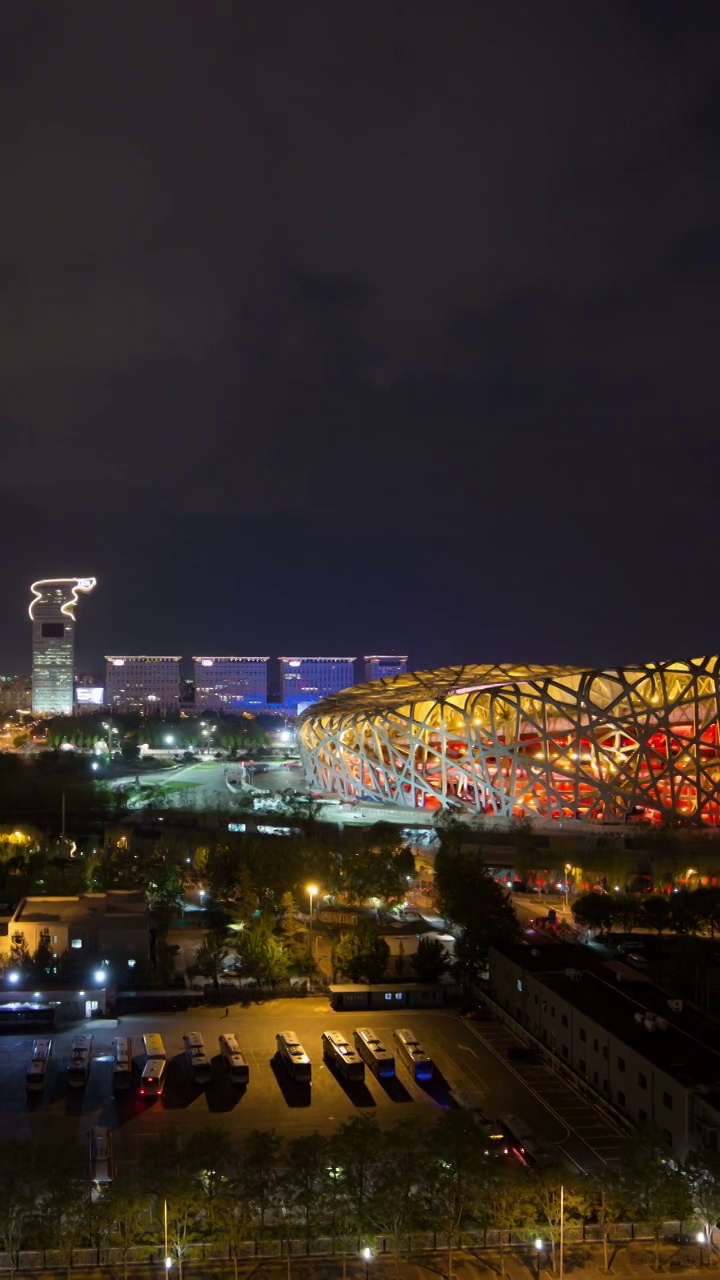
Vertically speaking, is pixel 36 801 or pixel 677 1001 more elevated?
pixel 36 801

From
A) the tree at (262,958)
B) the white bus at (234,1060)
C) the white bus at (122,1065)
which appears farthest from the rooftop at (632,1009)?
the white bus at (122,1065)

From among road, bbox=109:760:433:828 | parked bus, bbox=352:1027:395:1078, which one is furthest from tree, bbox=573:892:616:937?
road, bbox=109:760:433:828

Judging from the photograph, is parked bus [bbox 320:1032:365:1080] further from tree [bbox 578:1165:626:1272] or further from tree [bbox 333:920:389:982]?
tree [bbox 578:1165:626:1272]

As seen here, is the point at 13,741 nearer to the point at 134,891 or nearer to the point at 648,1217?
the point at 134,891

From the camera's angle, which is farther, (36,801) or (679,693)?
(36,801)

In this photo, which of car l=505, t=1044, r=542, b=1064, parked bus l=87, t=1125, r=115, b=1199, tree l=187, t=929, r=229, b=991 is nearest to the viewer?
parked bus l=87, t=1125, r=115, b=1199

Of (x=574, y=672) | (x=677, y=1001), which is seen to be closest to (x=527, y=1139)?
(x=677, y=1001)

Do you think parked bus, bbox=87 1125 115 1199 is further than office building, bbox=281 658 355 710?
No
